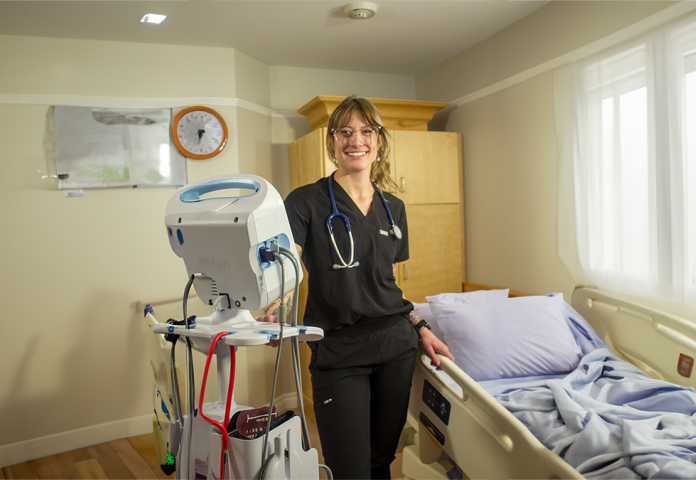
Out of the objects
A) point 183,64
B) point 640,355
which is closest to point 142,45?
point 183,64

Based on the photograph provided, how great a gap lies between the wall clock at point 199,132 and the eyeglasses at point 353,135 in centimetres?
149

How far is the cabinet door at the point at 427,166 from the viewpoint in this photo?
112 inches

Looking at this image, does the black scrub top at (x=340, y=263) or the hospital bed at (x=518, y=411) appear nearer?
the hospital bed at (x=518, y=411)

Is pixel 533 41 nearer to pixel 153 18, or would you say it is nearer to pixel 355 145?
pixel 355 145

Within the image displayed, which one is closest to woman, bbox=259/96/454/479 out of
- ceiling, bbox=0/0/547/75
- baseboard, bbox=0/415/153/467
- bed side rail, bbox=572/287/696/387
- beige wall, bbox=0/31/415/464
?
bed side rail, bbox=572/287/696/387

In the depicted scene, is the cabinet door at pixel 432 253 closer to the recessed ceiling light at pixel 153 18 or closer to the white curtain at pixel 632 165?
the white curtain at pixel 632 165

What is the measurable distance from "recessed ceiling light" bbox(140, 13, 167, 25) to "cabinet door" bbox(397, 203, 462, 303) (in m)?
1.67

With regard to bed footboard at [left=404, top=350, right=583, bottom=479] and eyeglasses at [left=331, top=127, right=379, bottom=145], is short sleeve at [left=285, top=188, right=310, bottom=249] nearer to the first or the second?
eyeglasses at [left=331, top=127, right=379, bottom=145]

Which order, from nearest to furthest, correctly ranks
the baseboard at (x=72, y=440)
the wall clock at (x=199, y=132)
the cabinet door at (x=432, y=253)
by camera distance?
the baseboard at (x=72, y=440)
the wall clock at (x=199, y=132)
the cabinet door at (x=432, y=253)

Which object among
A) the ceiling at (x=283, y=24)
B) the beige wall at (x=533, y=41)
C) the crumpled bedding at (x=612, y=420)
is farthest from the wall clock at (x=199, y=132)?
the crumpled bedding at (x=612, y=420)

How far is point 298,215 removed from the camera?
1.45 m

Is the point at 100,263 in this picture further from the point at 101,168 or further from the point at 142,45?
the point at 142,45

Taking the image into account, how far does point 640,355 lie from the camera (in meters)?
1.79

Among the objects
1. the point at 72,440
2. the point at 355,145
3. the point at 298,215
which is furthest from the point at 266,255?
Result: the point at 72,440
